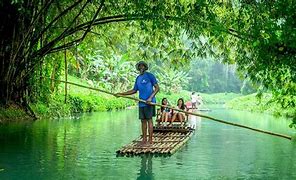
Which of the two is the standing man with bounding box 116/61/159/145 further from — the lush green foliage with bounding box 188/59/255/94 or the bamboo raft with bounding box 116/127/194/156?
the lush green foliage with bounding box 188/59/255/94

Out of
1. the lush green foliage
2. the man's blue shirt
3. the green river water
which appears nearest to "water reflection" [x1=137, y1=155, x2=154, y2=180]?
the green river water

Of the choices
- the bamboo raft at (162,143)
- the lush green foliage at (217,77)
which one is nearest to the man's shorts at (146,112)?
the bamboo raft at (162,143)

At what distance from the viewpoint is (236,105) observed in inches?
1710

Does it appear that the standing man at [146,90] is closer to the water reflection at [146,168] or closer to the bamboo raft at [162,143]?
the bamboo raft at [162,143]

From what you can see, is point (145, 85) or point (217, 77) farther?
point (217, 77)

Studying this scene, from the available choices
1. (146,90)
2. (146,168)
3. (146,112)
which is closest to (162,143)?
(146,112)

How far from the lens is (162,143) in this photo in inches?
435

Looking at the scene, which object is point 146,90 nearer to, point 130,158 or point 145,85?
point 145,85

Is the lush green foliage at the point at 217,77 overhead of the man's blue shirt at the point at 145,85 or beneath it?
overhead

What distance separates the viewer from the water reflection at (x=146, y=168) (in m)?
7.80

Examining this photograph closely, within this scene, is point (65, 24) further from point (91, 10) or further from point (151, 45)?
point (151, 45)

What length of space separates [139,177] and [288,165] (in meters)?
3.00

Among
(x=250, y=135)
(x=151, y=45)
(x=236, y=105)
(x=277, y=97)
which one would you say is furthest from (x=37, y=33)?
(x=236, y=105)

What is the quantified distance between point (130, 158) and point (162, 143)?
168cm
